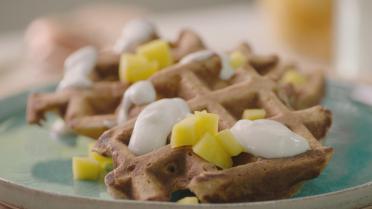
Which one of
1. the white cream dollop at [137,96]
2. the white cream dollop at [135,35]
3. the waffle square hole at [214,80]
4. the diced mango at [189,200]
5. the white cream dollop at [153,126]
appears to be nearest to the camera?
the diced mango at [189,200]

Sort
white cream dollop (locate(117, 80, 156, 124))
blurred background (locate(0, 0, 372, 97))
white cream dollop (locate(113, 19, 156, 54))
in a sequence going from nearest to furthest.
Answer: white cream dollop (locate(117, 80, 156, 124))
white cream dollop (locate(113, 19, 156, 54))
blurred background (locate(0, 0, 372, 97))

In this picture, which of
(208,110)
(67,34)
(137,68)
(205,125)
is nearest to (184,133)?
(205,125)

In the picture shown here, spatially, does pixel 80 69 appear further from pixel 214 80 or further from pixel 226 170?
pixel 226 170

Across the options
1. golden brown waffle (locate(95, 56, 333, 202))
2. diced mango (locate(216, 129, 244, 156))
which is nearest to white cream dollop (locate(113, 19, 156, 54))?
golden brown waffle (locate(95, 56, 333, 202))

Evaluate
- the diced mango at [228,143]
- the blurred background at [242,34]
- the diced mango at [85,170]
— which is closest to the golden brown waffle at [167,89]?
the diced mango at [85,170]

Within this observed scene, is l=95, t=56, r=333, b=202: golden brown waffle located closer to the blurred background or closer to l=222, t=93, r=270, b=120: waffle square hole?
l=222, t=93, r=270, b=120: waffle square hole

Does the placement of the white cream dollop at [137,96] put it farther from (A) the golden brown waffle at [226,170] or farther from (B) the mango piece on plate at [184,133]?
(B) the mango piece on plate at [184,133]
